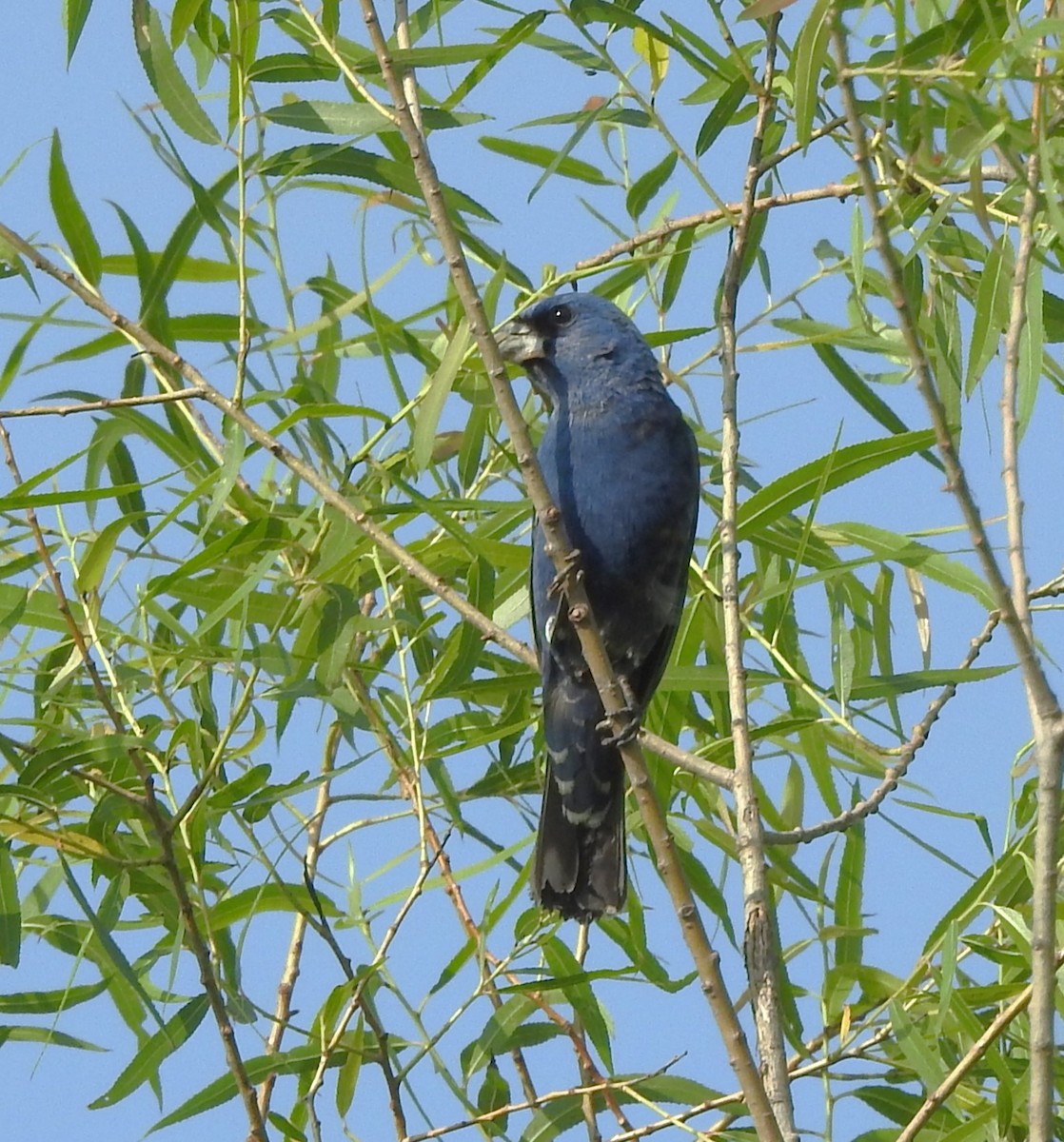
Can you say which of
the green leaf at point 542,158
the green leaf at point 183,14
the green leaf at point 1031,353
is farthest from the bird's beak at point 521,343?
the green leaf at point 1031,353

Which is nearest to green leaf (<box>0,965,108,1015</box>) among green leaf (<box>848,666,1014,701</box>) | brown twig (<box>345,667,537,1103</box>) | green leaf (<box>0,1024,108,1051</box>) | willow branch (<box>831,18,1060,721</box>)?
green leaf (<box>0,1024,108,1051</box>)

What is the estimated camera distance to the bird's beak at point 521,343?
4074 millimetres

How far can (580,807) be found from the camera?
390 cm

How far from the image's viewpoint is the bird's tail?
12.0ft

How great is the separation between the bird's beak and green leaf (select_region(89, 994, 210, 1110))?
1.64m

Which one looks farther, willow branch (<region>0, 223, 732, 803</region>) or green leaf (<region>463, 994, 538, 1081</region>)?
green leaf (<region>463, 994, 538, 1081</region>)

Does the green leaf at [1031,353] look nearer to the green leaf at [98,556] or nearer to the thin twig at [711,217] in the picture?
the thin twig at [711,217]

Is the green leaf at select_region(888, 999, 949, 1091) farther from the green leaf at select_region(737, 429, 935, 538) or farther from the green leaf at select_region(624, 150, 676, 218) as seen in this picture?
the green leaf at select_region(624, 150, 676, 218)

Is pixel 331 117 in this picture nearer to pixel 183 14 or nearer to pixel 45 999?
pixel 183 14

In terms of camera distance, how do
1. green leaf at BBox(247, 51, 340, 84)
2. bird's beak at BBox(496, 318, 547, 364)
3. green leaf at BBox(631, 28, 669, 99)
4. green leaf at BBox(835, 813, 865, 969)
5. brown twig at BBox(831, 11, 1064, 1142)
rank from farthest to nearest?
1. bird's beak at BBox(496, 318, 547, 364)
2. green leaf at BBox(631, 28, 669, 99)
3. green leaf at BBox(835, 813, 865, 969)
4. green leaf at BBox(247, 51, 340, 84)
5. brown twig at BBox(831, 11, 1064, 1142)

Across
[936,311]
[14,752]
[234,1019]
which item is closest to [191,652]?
[14,752]

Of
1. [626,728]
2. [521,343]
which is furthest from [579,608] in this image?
[521,343]

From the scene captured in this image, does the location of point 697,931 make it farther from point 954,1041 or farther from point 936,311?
point 936,311

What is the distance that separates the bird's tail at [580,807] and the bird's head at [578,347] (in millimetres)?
659
